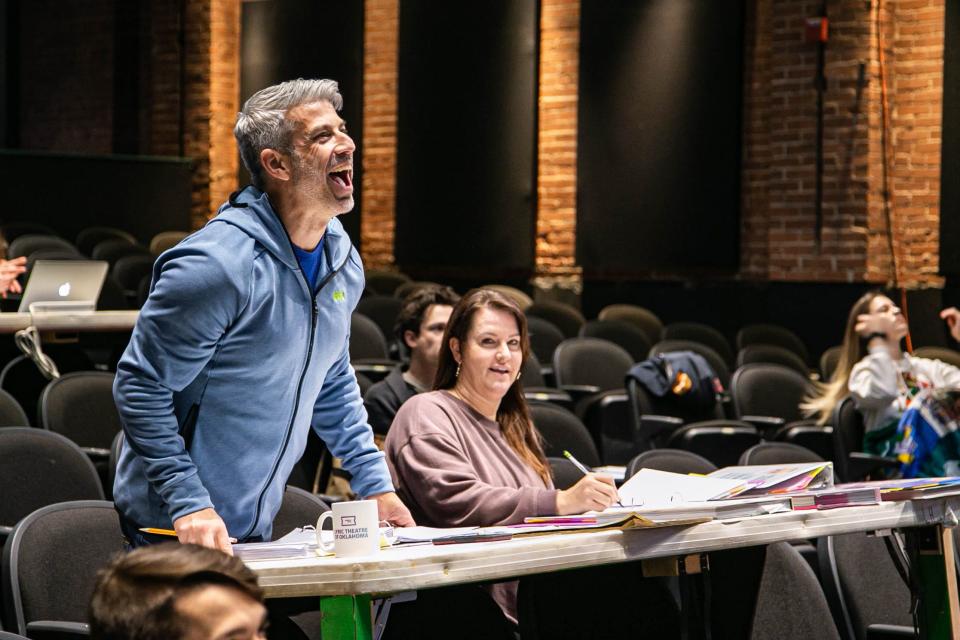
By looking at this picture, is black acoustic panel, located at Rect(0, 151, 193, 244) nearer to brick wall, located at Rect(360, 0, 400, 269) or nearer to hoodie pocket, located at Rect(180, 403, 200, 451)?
brick wall, located at Rect(360, 0, 400, 269)

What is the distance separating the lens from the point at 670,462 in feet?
12.9

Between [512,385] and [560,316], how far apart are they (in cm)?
517

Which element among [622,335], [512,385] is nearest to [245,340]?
[512,385]

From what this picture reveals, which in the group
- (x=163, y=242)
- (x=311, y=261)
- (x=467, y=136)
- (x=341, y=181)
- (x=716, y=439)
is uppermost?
A: (x=467, y=136)

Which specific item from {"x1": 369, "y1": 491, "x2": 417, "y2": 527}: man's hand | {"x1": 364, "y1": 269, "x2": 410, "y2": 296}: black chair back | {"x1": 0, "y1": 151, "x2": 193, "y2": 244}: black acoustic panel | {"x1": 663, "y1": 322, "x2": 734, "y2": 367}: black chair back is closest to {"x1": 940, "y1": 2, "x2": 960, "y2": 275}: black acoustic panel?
{"x1": 663, "y1": 322, "x2": 734, "y2": 367}: black chair back

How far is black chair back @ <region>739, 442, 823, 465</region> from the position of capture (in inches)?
166

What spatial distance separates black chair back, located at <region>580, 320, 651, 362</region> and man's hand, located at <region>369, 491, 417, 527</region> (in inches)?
210

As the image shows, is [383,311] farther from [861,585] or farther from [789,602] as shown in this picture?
[789,602]

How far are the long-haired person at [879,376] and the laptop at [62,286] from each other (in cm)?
326

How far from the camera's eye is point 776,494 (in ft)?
8.94

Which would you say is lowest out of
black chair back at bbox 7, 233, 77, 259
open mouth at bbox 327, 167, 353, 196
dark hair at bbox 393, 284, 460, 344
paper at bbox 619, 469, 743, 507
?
paper at bbox 619, 469, 743, 507

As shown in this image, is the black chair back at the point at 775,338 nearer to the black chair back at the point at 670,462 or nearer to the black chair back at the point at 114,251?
the black chair back at the point at 114,251

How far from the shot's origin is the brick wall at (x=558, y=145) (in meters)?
10.5

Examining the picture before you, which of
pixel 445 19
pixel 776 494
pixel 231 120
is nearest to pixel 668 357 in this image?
pixel 776 494
